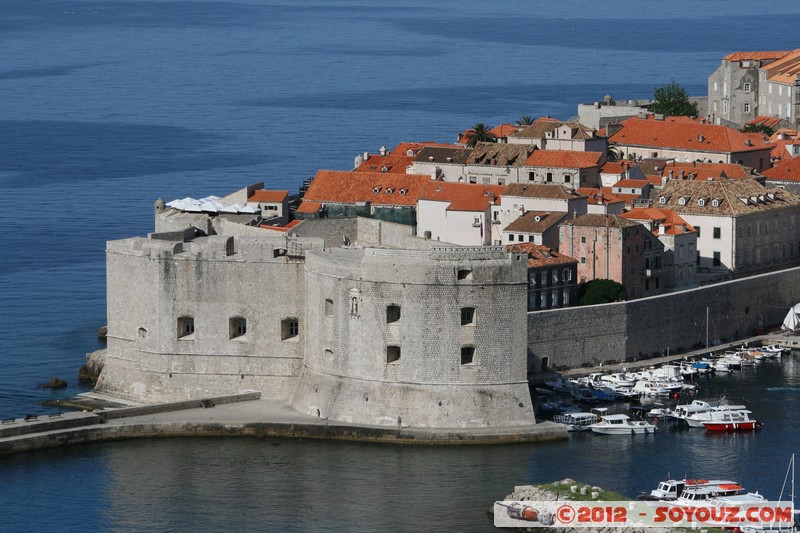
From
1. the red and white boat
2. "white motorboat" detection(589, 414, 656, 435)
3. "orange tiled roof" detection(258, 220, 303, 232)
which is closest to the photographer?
"white motorboat" detection(589, 414, 656, 435)

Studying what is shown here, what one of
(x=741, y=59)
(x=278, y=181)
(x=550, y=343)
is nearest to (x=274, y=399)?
(x=550, y=343)

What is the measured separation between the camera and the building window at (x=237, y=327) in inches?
2324

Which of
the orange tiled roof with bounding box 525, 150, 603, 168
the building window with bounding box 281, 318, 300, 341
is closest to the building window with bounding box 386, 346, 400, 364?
the building window with bounding box 281, 318, 300, 341

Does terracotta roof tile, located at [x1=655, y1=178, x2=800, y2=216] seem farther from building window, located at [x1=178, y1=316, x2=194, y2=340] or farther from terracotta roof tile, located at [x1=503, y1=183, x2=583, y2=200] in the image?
building window, located at [x1=178, y1=316, x2=194, y2=340]

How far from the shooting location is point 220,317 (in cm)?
5900

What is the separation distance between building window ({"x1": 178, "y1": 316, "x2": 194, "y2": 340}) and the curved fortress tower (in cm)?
4

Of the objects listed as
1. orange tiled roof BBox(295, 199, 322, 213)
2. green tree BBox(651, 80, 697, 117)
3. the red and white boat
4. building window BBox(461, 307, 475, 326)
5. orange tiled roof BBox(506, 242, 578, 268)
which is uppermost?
green tree BBox(651, 80, 697, 117)

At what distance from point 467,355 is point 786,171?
1415 inches

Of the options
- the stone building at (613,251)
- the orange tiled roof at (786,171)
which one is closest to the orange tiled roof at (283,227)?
the stone building at (613,251)

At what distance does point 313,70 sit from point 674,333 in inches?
4916

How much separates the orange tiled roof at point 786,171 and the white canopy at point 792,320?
46.4 ft

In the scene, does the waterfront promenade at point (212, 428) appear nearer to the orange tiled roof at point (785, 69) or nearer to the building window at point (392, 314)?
the building window at point (392, 314)

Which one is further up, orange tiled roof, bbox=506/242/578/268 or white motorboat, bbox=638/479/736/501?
orange tiled roof, bbox=506/242/578/268

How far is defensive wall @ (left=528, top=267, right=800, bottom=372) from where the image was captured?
64.3 metres
